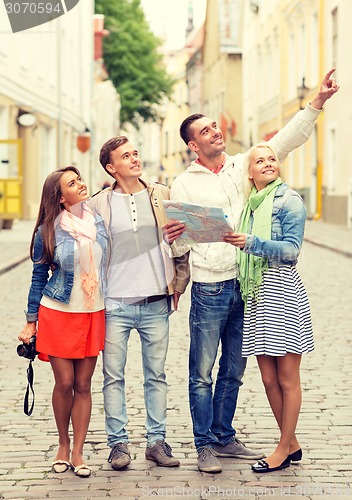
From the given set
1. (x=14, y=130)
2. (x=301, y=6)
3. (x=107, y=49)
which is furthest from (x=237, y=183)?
(x=107, y=49)

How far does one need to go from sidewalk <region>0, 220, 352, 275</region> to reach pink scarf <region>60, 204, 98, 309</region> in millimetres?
11340

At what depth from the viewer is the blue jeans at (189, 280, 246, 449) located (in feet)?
17.6

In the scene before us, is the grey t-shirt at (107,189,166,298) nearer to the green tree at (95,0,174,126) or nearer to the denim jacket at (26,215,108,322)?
the denim jacket at (26,215,108,322)

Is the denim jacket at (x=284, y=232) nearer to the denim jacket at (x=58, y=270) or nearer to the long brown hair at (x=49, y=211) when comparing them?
the denim jacket at (x=58, y=270)

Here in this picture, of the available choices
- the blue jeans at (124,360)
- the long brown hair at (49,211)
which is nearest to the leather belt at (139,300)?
the blue jeans at (124,360)

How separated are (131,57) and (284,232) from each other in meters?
53.7

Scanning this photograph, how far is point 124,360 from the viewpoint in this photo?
18.0ft

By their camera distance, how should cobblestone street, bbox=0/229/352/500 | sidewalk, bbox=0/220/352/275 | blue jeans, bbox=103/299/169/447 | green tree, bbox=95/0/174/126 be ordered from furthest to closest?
green tree, bbox=95/0/174/126 → sidewalk, bbox=0/220/352/275 → blue jeans, bbox=103/299/169/447 → cobblestone street, bbox=0/229/352/500

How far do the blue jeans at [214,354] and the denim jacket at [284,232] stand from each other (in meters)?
0.33

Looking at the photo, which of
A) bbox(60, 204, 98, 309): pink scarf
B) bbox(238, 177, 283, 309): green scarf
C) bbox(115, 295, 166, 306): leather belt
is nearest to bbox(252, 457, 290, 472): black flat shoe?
bbox(238, 177, 283, 309): green scarf

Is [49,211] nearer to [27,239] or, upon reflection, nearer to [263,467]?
[263,467]

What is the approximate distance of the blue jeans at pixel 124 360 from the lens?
17.8 ft

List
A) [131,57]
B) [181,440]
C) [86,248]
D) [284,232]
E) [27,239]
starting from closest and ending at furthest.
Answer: [284,232] < [86,248] < [181,440] < [27,239] < [131,57]

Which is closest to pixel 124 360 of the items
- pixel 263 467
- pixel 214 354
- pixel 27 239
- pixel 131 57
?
pixel 214 354
